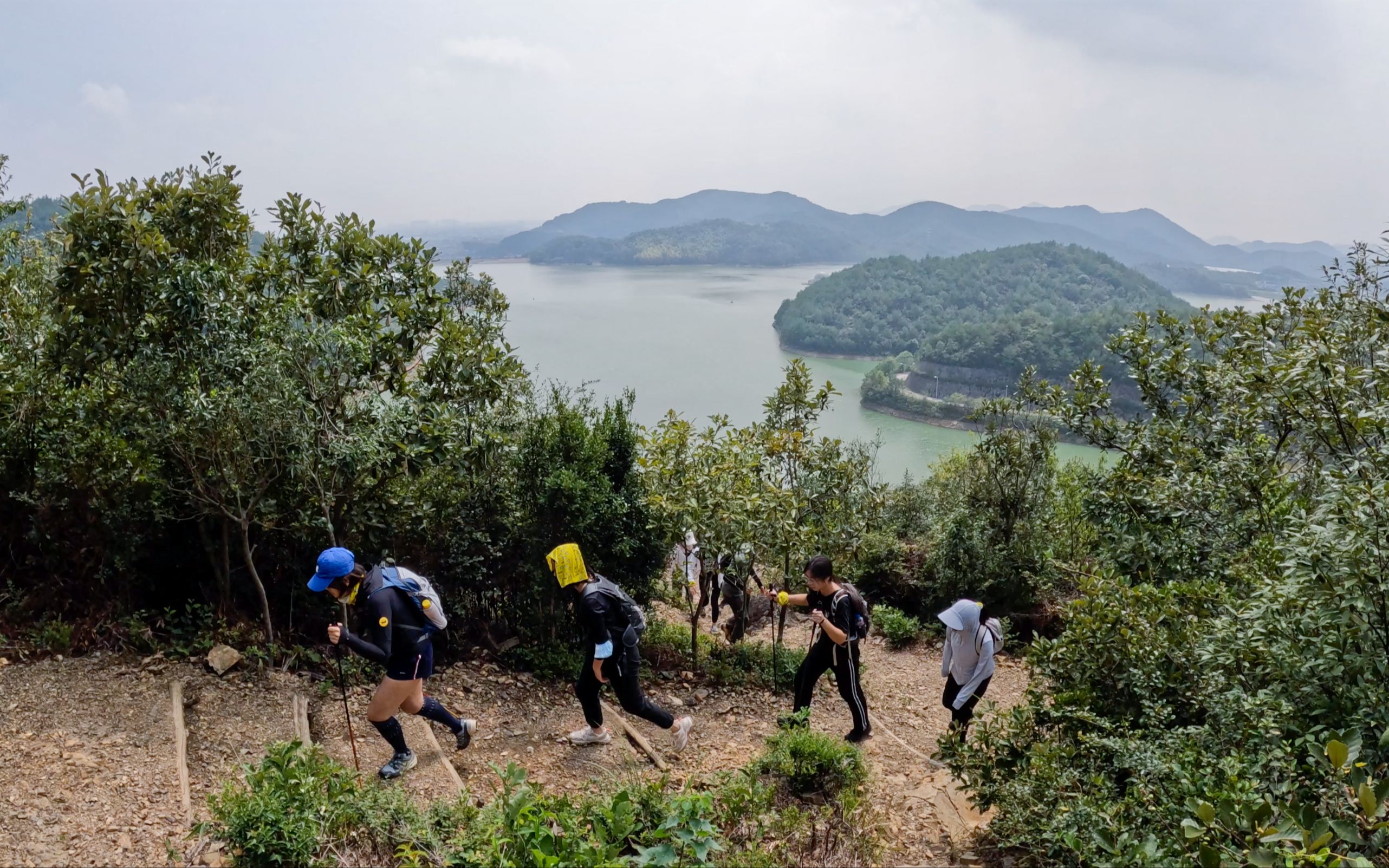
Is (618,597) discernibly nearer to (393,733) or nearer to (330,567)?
(393,733)

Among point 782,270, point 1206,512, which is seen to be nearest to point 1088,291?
point 782,270

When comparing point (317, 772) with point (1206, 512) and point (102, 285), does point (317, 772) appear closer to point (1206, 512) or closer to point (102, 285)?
point (102, 285)

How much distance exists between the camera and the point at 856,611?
19.7 ft

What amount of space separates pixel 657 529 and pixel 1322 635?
4872 millimetres

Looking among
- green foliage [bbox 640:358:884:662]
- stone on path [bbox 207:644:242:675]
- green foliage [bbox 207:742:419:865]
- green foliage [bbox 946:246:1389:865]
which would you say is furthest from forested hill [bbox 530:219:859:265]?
→ green foliage [bbox 207:742:419:865]

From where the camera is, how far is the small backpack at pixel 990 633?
6.04 m

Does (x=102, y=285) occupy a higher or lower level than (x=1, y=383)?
higher

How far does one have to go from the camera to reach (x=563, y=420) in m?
7.21

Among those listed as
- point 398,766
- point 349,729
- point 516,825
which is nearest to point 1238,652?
point 516,825

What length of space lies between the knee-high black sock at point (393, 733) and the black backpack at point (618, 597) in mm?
1415

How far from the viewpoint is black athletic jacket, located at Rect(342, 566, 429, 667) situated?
4891 mm

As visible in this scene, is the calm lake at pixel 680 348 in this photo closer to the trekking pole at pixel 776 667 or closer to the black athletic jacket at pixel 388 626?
the trekking pole at pixel 776 667

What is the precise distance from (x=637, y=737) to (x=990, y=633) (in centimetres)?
274

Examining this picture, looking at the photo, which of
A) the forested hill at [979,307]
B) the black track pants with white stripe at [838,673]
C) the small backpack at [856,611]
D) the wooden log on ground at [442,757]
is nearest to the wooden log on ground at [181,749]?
the wooden log on ground at [442,757]
